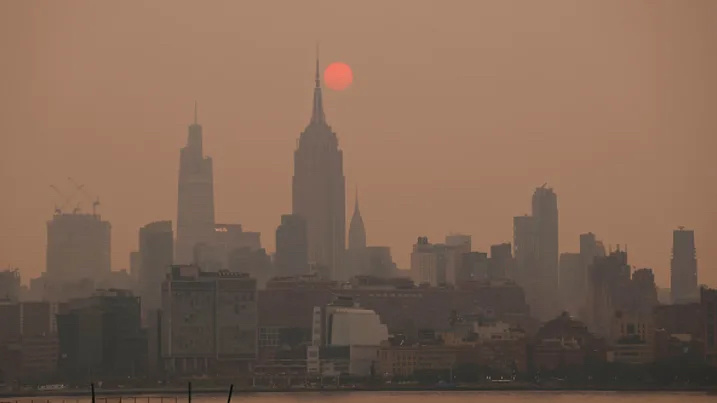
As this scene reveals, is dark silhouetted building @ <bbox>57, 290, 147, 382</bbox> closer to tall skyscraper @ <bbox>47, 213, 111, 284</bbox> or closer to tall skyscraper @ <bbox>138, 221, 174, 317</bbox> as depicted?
tall skyscraper @ <bbox>138, 221, 174, 317</bbox>

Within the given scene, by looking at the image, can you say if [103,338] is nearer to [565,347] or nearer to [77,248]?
[565,347]

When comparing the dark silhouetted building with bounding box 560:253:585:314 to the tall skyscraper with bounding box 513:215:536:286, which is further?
the tall skyscraper with bounding box 513:215:536:286

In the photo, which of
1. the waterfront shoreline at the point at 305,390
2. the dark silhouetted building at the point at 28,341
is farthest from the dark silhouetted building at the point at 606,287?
the dark silhouetted building at the point at 28,341

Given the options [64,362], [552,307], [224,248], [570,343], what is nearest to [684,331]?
[570,343]

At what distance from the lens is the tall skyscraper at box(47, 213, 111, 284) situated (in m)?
137

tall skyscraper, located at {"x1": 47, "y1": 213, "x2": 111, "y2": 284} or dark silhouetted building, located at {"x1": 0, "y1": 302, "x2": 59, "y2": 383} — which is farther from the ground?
tall skyscraper, located at {"x1": 47, "y1": 213, "x2": 111, "y2": 284}

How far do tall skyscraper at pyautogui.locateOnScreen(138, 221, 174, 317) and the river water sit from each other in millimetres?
30623

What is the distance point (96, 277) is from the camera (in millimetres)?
137375

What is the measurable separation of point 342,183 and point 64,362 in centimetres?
4201

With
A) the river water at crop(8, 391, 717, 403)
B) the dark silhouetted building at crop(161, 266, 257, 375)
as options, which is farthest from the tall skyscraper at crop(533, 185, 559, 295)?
the river water at crop(8, 391, 717, 403)

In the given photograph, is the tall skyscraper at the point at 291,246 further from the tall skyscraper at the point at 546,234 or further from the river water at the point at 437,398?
the river water at the point at 437,398

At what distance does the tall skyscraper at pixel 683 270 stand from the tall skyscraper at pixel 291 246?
2312 centimetres

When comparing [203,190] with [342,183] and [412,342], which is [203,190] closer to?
[342,183]

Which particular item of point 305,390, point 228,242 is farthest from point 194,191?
point 305,390
